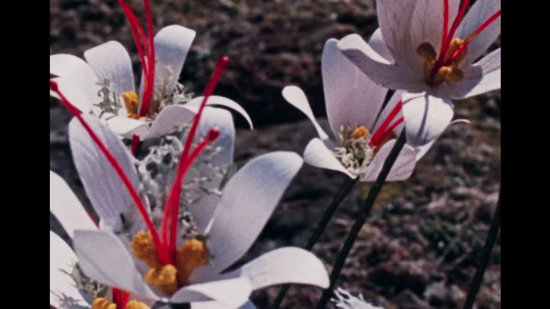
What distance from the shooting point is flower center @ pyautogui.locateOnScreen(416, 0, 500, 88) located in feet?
1.87

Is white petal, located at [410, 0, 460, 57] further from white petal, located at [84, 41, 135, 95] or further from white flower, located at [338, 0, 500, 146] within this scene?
white petal, located at [84, 41, 135, 95]

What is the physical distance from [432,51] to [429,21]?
21mm

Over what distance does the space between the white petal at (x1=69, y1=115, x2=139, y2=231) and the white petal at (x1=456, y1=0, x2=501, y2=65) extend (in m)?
0.25

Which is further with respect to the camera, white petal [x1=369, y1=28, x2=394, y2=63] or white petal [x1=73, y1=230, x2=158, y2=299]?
white petal [x1=369, y1=28, x2=394, y2=63]

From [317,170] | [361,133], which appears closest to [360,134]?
[361,133]

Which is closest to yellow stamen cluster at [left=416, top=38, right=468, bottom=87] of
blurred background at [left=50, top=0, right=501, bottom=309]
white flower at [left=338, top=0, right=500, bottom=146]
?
white flower at [left=338, top=0, right=500, bottom=146]

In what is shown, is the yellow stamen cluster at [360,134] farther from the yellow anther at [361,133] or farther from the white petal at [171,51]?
the white petal at [171,51]

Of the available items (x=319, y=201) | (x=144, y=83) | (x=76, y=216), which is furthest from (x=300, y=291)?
(x=76, y=216)

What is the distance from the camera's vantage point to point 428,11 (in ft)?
1.84

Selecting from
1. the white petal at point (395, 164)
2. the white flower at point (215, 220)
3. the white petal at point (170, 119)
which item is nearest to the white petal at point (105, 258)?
the white flower at point (215, 220)

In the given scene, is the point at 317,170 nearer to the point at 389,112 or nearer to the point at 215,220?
the point at 389,112

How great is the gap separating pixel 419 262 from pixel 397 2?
2.12 feet
